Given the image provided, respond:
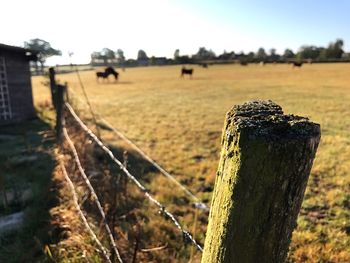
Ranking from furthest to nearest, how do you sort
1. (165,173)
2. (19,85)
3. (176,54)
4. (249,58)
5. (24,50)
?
(176,54)
(249,58)
(19,85)
(24,50)
(165,173)

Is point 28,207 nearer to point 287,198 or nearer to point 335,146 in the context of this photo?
point 287,198

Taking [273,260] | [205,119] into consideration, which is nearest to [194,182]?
[273,260]

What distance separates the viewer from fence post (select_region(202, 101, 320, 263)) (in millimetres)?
1081

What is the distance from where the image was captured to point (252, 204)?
3.73ft

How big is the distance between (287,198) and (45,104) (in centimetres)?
1600

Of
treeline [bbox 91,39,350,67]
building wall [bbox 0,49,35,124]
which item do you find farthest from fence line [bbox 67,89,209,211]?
treeline [bbox 91,39,350,67]

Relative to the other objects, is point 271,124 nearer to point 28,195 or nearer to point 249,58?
point 28,195

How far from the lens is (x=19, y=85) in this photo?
44.4ft

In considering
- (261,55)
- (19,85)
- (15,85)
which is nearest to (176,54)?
(261,55)

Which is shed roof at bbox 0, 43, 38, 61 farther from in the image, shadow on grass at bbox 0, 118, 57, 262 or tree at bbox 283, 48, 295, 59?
tree at bbox 283, 48, 295, 59

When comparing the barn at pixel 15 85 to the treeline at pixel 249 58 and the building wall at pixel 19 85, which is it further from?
the treeline at pixel 249 58

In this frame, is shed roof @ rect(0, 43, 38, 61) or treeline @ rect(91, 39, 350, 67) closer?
shed roof @ rect(0, 43, 38, 61)

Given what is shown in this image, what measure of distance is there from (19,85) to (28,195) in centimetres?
917

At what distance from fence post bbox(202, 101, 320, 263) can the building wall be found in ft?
43.9
